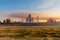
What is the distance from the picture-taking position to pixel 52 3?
5.37ft

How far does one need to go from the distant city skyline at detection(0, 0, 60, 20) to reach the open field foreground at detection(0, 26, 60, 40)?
0.57ft

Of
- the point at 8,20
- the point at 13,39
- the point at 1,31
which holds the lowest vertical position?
the point at 13,39

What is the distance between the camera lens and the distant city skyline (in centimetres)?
163

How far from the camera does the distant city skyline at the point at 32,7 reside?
64.2 inches

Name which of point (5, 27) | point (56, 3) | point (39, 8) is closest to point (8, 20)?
point (5, 27)

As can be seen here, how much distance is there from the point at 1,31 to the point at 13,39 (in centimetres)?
19

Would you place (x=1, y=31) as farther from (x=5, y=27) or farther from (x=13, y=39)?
(x=13, y=39)

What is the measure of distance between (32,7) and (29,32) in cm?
34

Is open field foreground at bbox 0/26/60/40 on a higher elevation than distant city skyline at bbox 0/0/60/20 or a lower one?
lower

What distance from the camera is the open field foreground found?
1580 millimetres

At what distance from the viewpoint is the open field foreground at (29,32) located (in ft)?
5.18

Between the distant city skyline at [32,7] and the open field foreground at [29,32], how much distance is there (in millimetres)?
175

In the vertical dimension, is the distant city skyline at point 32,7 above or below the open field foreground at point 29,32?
above

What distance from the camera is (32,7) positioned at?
5.38 feet
